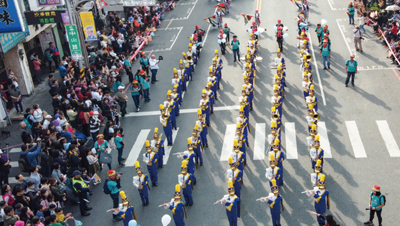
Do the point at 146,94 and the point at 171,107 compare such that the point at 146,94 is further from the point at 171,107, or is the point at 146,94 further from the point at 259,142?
the point at 259,142

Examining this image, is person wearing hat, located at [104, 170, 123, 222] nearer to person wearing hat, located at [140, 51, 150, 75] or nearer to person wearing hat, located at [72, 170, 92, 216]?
person wearing hat, located at [72, 170, 92, 216]

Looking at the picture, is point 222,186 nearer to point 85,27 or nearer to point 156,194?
point 156,194

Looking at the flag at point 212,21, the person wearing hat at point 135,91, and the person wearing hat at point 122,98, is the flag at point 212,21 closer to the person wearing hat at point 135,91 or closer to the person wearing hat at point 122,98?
the person wearing hat at point 135,91

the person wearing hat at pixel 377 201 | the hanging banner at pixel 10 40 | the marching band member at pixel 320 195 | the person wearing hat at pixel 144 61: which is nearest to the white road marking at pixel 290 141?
the marching band member at pixel 320 195

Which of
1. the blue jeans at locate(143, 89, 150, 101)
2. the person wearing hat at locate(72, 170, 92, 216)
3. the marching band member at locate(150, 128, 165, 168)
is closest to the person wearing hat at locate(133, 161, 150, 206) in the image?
the person wearing hat at locate(72, 170, 92, 216)

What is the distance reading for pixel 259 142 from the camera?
20.9m

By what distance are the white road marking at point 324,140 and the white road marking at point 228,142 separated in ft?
12.9

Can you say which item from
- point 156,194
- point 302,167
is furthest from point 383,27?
point 156,194

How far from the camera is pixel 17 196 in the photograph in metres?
15.5

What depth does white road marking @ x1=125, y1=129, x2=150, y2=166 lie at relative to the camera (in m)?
20.5

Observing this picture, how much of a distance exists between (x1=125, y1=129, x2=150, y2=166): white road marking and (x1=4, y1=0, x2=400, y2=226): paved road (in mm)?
50

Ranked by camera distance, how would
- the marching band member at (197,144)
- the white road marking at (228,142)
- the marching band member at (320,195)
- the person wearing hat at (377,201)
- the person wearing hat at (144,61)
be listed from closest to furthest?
the person wearing hat at (377,201)
the marching band member at (320,195)
the marching band member at (197,144)
the white road marking at (228,142)
the person wearing hat at (144,61)

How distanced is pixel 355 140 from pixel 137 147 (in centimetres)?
968

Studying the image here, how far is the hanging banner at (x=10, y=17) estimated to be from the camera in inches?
875
